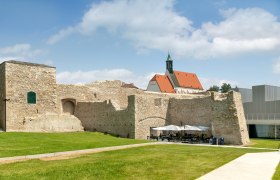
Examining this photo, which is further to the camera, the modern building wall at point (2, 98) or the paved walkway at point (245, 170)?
the modern building wall at point (2, 98)

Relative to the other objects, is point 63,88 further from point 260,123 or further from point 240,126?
point 260,123

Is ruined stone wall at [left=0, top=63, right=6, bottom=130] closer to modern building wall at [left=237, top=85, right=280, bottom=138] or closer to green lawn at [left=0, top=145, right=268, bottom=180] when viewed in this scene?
green lawn at [left=0, top=145, right=268, bottom=180]

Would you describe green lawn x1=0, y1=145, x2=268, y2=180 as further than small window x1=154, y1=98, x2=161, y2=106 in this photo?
No

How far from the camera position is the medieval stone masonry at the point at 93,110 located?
28750mm

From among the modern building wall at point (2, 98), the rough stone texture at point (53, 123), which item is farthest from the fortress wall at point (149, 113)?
→ the modern building wall at point (2, 98)

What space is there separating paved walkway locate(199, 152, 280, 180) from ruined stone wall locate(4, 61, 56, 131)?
849 inches

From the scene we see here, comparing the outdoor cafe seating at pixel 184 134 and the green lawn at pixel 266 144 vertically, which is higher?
the outdoor cafe seating at pixel 184 134

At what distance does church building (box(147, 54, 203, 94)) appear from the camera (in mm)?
71512

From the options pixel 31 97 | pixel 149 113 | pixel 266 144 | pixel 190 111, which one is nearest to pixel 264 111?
pixel 190 111

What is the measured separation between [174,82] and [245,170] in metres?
62.5

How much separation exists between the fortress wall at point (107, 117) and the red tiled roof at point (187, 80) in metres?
42.1

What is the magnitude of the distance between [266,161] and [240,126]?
12.2m

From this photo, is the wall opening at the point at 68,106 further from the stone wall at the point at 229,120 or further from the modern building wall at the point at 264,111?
the modern building wall at the point at 264,111

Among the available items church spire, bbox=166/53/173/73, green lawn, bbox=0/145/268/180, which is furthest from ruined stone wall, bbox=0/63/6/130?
church spire, bbox=166/53/173/73
